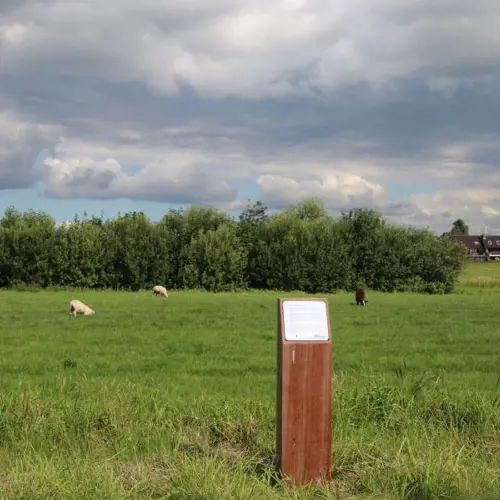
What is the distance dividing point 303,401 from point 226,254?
48.6 meters

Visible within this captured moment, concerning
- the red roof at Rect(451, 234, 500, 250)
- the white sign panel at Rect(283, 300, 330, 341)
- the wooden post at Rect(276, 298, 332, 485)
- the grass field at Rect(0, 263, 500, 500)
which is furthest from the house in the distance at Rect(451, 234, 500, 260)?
the wooden post at Rect(276, 298, 332, 485)

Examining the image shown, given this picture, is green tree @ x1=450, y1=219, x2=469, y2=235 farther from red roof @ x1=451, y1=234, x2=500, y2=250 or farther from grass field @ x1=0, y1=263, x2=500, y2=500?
grass field @ x1=0, y1=263, x2=500, y2=500

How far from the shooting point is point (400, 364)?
13250 millimetres

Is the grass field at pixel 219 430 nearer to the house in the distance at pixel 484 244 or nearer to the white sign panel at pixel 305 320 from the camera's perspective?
the white sign panel at pixel 305 320

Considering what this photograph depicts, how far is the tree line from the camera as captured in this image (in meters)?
50.8

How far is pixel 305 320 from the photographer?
5496mm

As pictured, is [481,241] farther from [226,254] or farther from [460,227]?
[226,254]

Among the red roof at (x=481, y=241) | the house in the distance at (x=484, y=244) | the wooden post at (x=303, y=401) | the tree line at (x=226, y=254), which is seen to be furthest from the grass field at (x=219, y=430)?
the red roof at (x=481, y=241)

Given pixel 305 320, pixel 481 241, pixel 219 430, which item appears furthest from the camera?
pixel 481 241

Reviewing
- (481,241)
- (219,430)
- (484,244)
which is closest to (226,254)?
(219,430)

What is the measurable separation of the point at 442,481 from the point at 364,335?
13.9 m

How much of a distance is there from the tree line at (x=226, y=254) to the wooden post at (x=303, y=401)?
47.1 metres

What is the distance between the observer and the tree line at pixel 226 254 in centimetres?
5084

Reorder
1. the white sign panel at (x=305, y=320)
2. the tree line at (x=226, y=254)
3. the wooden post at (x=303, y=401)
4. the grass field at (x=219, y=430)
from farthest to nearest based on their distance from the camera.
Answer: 1. the tree line at (x=226, y=254)
2. the white sign panel at (x=305, y=320)
3. the wooden post at (x=303, y=401)
4. the grass field at (x=219, y=430)
